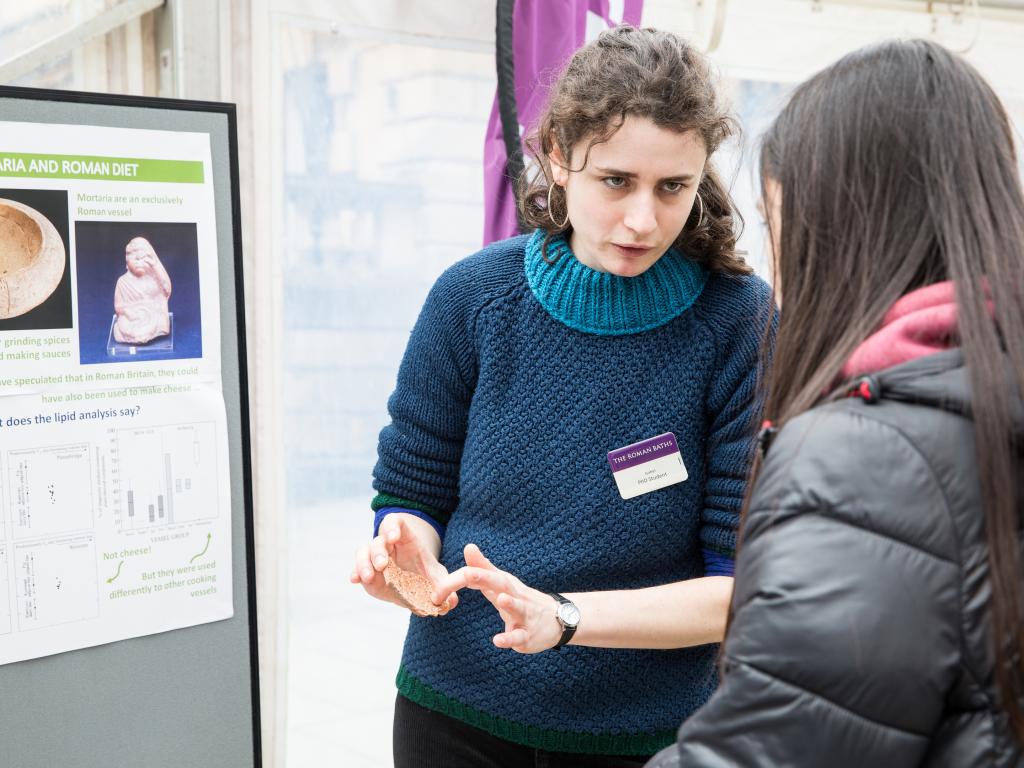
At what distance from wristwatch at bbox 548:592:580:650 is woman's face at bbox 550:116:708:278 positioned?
1.38 feet

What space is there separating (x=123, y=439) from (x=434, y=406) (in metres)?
0.60

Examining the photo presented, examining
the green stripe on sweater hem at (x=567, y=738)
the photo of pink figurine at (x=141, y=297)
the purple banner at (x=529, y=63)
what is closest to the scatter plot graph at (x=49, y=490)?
the photo of pink figurine at (x=141, y=297)

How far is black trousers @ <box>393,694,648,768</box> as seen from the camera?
1.26 metres

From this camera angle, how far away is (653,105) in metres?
1.17

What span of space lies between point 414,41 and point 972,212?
71.8 inches

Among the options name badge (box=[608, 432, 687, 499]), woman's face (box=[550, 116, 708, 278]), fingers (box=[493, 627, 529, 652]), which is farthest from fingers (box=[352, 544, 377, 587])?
woman's face (box=[550, 116, 708, 278])

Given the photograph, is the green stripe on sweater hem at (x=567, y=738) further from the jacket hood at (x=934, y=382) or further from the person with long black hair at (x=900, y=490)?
the jacket hood at (x=934, y=382)

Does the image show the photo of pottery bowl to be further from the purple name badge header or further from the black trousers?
the purple name badge header

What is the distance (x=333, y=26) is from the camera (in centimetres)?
227

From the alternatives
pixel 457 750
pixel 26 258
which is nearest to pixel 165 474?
pixel 26 258

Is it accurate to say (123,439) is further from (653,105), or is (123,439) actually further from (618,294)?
(653,105)

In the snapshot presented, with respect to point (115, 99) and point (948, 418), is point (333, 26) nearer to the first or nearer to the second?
point (115, 99)

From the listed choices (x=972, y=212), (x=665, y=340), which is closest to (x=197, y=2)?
(x=665, y=340)

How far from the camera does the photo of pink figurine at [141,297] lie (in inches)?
64.3
